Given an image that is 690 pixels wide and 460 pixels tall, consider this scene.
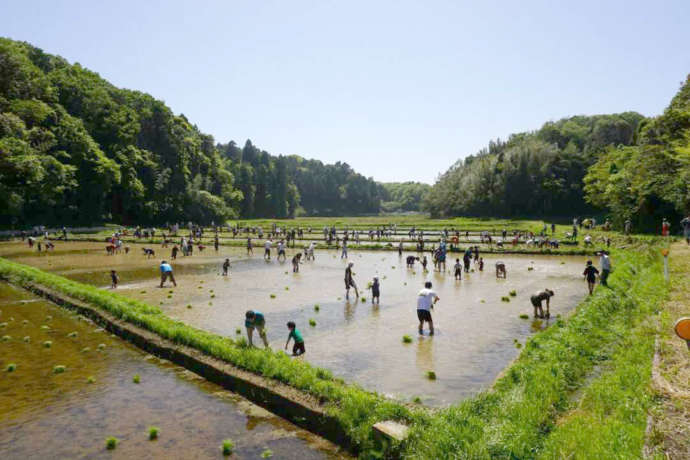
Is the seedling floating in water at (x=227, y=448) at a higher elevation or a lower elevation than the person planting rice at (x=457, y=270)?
lower

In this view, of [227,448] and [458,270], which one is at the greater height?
[458,270]

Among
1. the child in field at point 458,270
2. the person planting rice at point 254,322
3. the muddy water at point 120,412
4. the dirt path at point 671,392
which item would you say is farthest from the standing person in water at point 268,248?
the dirt path at point 671,392

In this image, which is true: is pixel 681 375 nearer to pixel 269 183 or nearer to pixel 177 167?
pixel 177 167

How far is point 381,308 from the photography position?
1931 cm

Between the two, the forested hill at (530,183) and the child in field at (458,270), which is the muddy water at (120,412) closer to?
the child in field at (458,270)

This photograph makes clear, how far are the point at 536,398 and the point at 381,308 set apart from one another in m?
11.3

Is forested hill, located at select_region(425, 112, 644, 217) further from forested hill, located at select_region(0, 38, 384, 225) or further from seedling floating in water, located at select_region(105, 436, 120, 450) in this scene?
seedling floating in water, located at select_region(105, 436, 120, 450)

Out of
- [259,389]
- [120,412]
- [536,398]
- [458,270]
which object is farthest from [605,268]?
[120,412]

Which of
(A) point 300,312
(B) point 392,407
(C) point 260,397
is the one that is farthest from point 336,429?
(A) point 300,312

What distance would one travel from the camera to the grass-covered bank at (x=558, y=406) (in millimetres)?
6355

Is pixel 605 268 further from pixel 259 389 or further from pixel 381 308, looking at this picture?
pixel 259 389

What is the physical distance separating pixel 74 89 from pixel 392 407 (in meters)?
88.8

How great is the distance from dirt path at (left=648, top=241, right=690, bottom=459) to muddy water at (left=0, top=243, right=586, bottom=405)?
11.4ft

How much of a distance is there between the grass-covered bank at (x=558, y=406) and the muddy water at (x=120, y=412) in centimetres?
228
